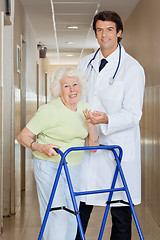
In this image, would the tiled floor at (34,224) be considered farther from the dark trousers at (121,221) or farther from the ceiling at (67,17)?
the ceiling at (67,17)

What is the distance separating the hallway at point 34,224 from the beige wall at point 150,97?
136mm

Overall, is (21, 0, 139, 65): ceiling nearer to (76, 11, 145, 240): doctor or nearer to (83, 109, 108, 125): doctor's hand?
(76, 11, 145, 240): doctor

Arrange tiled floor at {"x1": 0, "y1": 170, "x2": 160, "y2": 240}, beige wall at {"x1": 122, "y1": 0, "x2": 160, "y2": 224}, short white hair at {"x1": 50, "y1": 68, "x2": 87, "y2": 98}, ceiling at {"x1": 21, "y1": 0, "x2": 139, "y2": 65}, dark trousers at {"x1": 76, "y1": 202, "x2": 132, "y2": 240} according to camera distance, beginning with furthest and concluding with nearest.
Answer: ceiling at {"x1": 21, "y1": 0, "x2": 139, "y2": 65} → beige wall at {"x1": 122, "y1": 0, "x2": 160, "y2": 224} → tiled floor at {"x1": 0, "y1": 170, "x2": 160, "y2": 240} → dark trousers at {"x1": 76, "y1": 202, "x2": 132, "y2": 240} → short white hair at {"x1": 50, "y1": 68, "x2": 87, "y2": 98}

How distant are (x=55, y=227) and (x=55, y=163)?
0.37m

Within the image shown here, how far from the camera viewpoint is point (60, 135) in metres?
2.39

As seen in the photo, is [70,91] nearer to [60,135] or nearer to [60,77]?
[60,77]

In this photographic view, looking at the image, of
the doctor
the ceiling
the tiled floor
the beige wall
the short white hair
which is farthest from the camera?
the ceiling

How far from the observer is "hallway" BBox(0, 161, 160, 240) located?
3.92 meters

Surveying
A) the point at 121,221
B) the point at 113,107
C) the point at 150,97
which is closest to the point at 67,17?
the point at 150,97

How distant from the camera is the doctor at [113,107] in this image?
2602 millimetres

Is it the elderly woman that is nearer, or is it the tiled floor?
the elderly woman

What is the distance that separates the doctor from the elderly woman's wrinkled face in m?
0.19

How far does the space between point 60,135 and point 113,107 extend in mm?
460

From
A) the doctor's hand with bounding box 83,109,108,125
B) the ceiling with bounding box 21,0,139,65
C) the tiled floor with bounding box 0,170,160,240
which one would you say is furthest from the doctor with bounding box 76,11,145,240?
the ceiling with bounding box 21,0,139,65
